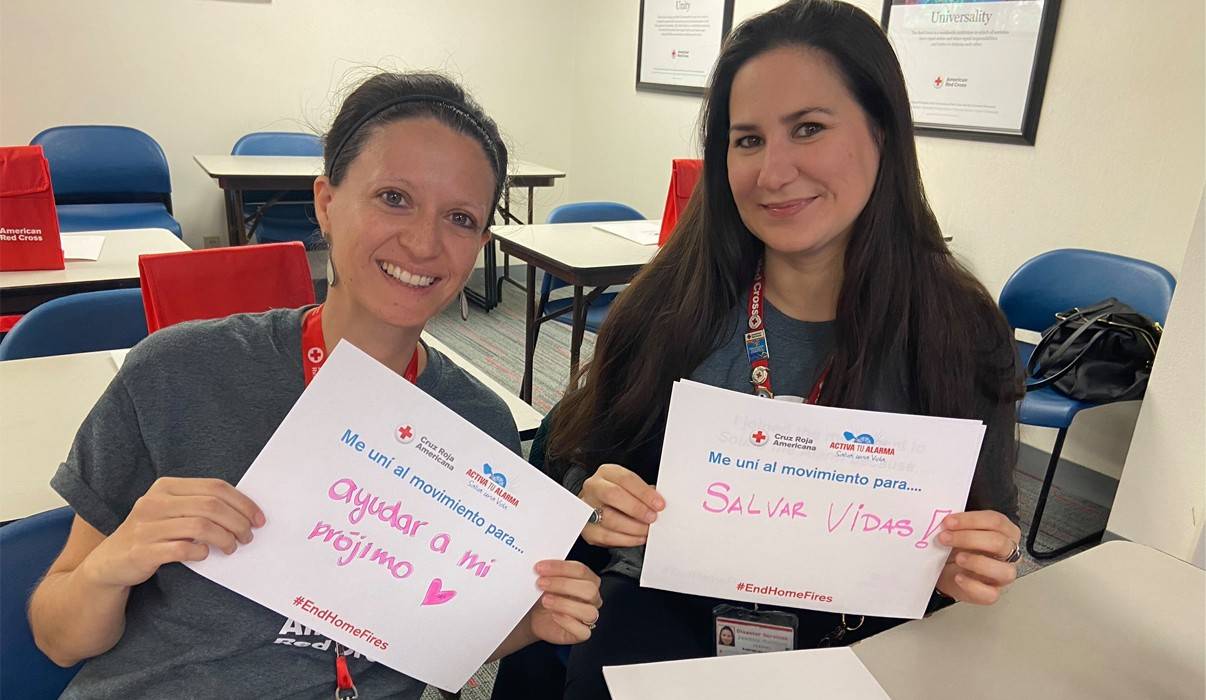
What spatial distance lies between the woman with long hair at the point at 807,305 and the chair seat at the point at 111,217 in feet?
10.8

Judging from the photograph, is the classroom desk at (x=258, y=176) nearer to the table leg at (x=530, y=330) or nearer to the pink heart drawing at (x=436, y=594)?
the table leg at (x=530, y=330)

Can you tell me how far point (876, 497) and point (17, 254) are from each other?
2459 millimetres

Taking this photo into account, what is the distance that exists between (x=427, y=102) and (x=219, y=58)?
173 inches

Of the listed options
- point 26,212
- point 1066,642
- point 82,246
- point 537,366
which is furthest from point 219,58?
point 1066,642

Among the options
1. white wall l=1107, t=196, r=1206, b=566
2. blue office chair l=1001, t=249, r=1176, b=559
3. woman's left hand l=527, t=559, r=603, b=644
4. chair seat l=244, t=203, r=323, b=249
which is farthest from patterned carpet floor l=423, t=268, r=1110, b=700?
woman's left hand l=527, t=559, r=603, b=644

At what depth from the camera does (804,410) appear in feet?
2.78

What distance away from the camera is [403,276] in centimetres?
101

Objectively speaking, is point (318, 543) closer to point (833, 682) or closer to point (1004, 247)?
point (833, 682)

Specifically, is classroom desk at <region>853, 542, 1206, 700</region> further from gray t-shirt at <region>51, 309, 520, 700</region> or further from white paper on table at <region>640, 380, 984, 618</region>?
gray t-shirt at <region>51, 309, 520, 700</region>

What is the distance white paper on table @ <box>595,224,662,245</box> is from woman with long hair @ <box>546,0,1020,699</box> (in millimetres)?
1926

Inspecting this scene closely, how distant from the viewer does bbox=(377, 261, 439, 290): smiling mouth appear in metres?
1.01

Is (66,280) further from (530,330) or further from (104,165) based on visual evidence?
(104,165)

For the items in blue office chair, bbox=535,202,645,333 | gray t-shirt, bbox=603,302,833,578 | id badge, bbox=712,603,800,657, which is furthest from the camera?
blue office chair, bbox=535,202,645,333

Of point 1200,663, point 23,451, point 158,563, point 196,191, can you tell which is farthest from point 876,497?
point 196,191
